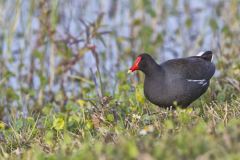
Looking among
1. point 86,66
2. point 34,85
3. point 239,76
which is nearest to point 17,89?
point 34,85

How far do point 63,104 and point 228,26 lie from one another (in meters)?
2.74

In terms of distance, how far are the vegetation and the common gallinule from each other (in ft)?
0.47

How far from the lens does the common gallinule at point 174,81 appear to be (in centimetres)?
554

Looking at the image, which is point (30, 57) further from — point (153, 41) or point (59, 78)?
point (153, 41)

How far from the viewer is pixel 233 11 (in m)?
8.95

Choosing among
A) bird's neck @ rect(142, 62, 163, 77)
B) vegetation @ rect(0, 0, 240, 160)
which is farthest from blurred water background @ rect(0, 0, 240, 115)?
bird's neck @ rect(142, 62, 163, 77)

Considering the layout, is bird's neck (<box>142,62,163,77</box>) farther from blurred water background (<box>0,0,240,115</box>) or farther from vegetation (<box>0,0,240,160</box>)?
blurred water background (<box>0,0,240,115</box>)

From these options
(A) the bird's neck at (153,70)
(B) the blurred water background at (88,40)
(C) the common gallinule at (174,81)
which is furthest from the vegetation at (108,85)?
(A) the bird's neck at (153,70)

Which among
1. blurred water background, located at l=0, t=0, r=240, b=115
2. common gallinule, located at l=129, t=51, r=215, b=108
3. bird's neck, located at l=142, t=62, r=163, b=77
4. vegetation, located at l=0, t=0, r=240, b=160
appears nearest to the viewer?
vegetation, located at l=0, t=0, r=240, b=160

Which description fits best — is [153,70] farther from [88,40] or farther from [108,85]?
[108,85]

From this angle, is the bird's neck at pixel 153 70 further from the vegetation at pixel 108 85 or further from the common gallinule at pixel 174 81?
the vegetation at pixel 108 85

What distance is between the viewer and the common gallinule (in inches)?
218

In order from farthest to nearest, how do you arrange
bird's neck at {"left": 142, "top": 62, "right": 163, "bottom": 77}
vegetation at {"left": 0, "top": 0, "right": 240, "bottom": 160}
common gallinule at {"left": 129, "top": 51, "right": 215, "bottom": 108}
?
bird's neck at {"left": 142, "top": 62, "right": 163, "bottom": 77}
common gallinule at {"left": 129, "top": 51, "right": 215, "bottom": 108}
vegetation at {"left": 0, "top": 0, "right": 240, "bottom": 160}

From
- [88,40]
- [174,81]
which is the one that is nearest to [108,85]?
[88,40]
